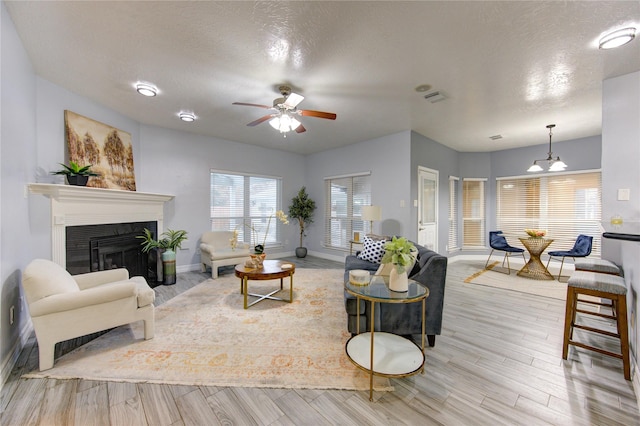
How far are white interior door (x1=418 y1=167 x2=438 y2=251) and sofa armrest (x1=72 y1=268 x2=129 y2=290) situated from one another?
192 inches

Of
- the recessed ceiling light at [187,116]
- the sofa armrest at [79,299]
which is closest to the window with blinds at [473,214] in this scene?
Answer: the recessed ceiling light at [187,116]

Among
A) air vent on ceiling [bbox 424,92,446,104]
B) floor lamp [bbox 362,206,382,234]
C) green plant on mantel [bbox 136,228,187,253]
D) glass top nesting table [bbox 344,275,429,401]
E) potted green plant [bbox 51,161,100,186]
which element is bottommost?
glass top nesting table [bbox 344,275,429,401]

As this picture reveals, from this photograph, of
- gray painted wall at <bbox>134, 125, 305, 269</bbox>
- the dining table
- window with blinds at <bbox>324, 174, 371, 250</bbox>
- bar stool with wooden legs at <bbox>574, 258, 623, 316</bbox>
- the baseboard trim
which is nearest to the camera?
the baseboard trim

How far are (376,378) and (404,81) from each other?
3.04 m

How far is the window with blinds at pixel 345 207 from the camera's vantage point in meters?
5.73

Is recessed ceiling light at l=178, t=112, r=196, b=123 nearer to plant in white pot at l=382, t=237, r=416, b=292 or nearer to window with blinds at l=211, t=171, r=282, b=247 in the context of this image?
window with blinds at l=211, t=171, r=282, b=247

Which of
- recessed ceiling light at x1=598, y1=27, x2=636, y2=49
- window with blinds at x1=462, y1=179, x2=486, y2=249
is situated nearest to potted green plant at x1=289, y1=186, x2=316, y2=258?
window with blinds at x1=462, y1=179, x2=486, y2=249

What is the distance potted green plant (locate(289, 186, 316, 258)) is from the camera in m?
6.55

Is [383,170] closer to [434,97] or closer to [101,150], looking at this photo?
[434,97]

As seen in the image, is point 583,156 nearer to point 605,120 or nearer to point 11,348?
point 605,120

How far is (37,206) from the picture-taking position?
2699mm

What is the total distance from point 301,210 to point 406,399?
512 centimetres

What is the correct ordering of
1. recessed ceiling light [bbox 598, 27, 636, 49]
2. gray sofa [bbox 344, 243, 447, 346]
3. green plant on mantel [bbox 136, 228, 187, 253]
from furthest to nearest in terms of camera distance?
green plant on mantel [bbox 136, 228, 187, 253] < gray sofa [bbox 344, 243, 447, 346] < recessed ceiling light [bbox 598, 27, 636, 49]

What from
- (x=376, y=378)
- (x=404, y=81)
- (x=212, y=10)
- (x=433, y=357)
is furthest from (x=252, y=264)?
(x=404, y=81)
